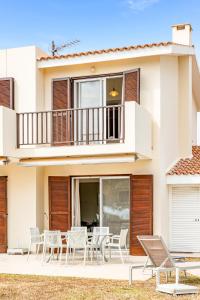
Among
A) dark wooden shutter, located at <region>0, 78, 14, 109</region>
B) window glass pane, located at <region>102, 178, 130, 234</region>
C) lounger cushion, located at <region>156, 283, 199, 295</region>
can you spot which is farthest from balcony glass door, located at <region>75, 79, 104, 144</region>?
lounger cushion, located at <region>156, 283, 199, 295</region>

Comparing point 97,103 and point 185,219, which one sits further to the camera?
point 97,103

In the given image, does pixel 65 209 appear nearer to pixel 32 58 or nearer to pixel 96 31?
pixel 32 58

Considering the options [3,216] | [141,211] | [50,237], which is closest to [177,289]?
[50,237]

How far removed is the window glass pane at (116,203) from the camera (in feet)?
66.1

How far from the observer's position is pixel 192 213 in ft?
Result: 65.3

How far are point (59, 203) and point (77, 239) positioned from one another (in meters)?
3.80

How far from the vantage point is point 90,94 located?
20.8m

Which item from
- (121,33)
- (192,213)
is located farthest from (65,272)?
(121,33)

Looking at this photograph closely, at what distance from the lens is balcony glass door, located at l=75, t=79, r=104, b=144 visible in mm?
20016

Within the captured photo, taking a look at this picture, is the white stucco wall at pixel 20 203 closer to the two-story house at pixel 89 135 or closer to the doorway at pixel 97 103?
the two-story house at pixel 89 135

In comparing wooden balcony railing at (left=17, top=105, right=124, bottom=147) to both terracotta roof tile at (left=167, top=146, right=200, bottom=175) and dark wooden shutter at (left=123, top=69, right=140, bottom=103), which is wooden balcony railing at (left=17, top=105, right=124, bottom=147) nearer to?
dark wooden shutter at (left=123, top=69, right=140, bottom=103)

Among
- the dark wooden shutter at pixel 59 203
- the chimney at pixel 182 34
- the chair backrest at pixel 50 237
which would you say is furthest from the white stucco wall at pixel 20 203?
the chimney at pixel 182 34

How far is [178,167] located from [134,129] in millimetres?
3678

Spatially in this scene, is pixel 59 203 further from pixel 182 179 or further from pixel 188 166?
pixel 188 166
